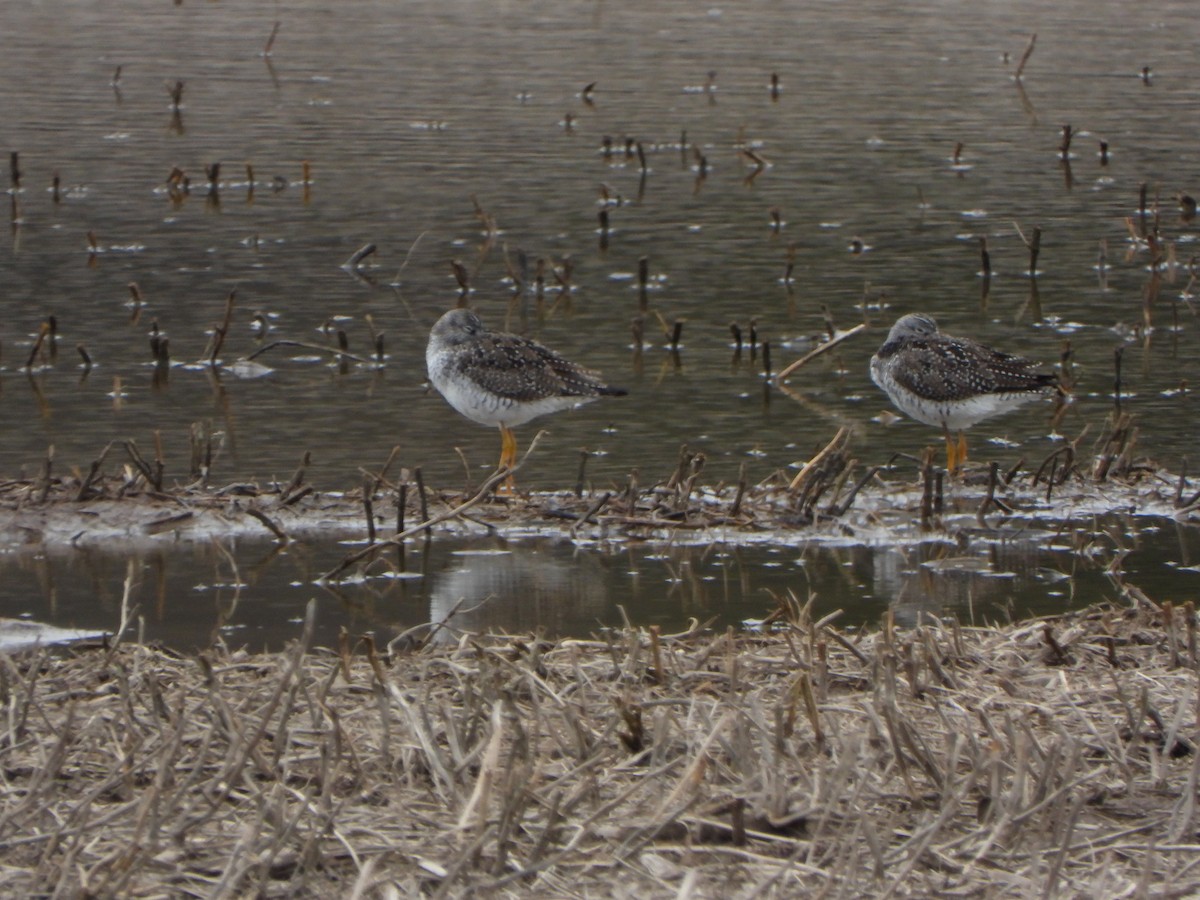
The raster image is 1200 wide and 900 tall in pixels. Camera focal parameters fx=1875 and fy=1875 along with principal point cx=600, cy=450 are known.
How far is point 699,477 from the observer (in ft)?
34.1

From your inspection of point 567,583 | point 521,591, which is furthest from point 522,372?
point 521,591

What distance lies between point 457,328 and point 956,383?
2.94m

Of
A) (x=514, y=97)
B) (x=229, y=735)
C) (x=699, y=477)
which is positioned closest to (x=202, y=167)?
(x=514, y=97)

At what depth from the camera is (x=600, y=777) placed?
4.89 meters

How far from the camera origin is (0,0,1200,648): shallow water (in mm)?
12062

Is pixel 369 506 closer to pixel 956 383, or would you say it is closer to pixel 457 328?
pixel 457 328

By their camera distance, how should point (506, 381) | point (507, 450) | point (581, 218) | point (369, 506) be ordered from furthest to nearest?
point (581, 218) < point (507, 450) < point (506, 381) < point (369, 506)

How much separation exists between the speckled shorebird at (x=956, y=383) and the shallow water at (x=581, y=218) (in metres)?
0.55

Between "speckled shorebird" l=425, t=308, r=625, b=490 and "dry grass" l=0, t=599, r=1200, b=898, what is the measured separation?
4.77m

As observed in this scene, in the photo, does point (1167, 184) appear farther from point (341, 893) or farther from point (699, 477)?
point (341, 893)

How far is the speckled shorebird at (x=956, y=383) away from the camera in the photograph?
10.7 meters

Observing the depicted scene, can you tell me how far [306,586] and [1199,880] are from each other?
4.86 metres

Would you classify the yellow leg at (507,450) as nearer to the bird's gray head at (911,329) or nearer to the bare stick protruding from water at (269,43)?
the bird's gray head at (911,329)

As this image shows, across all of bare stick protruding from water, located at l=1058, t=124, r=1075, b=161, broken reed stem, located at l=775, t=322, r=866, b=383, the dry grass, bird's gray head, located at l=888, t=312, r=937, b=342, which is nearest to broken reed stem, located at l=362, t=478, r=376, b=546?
the dry grass
